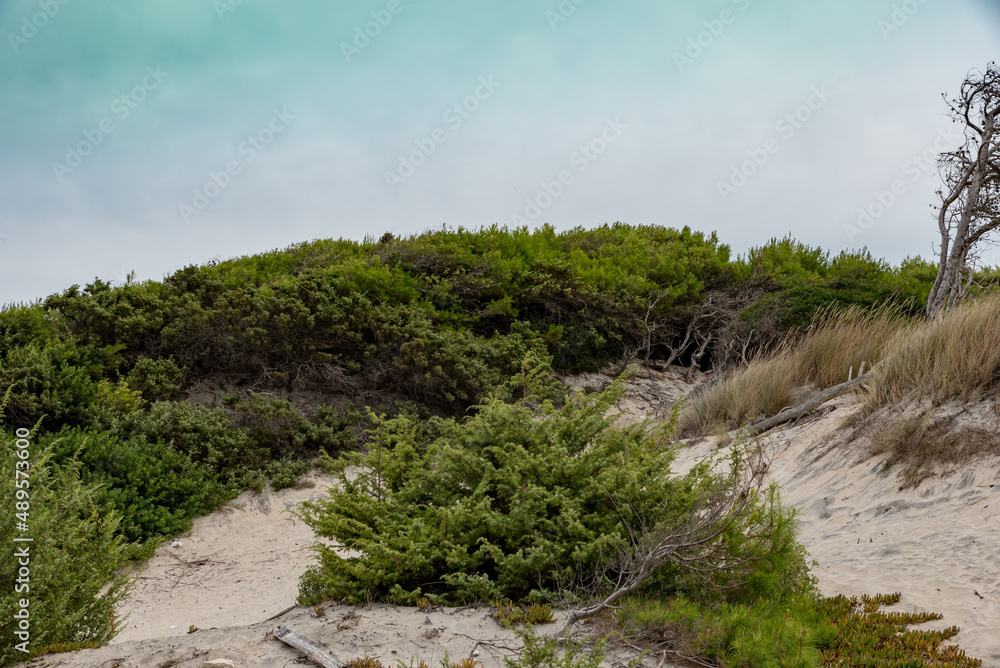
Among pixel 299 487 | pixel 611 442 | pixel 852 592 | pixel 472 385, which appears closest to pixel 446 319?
pixel 472 385

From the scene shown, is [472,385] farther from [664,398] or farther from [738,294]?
[738,294]

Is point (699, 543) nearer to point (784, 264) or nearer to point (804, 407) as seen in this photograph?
point (804, 407)

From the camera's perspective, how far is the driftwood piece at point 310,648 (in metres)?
3.42

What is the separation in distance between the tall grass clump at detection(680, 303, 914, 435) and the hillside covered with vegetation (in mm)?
53

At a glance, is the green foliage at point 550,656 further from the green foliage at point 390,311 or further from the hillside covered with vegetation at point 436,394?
the green foliage at point 390,311

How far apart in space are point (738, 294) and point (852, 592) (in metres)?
10.7

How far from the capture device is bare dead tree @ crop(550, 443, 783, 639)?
3.95 meters

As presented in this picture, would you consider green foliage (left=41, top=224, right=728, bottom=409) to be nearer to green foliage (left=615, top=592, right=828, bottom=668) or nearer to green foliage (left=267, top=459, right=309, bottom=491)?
green foliage (left=267, top=459, right=309, bottom=491)

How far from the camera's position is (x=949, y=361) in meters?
6.73

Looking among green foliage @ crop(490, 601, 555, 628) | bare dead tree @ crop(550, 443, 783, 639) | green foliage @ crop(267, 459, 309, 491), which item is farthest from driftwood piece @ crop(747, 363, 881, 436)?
green foliage @ crop(267, 459, 309, 491)

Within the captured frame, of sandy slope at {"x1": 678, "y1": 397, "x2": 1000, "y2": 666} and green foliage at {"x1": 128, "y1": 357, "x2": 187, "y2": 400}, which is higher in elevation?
green foliage at {"x1": 128, "y1": 357, "x2": 187, "y2": 400}

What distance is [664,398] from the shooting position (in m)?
12.8

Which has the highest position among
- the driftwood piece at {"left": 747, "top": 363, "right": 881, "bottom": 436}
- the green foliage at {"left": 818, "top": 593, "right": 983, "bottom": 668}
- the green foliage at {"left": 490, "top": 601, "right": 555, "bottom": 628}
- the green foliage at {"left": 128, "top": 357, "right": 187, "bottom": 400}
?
the green foliage at {"left": 128, "top": 357, "right": 187, "bottom": 400}

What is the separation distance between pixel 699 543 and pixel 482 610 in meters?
1.34
